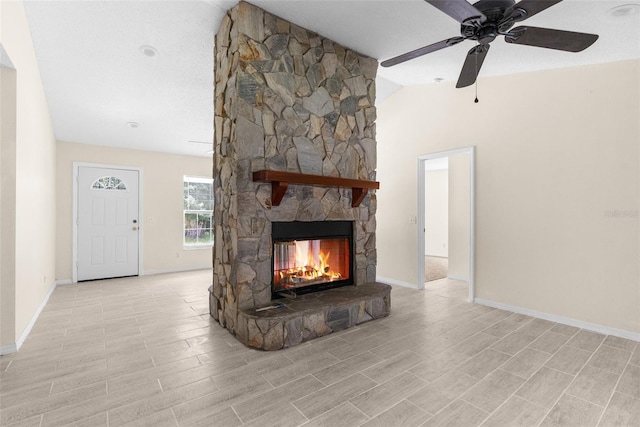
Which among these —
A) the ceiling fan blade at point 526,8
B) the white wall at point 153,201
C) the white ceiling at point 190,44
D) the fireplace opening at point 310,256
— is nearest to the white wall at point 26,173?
the white ceiling at point 190,44

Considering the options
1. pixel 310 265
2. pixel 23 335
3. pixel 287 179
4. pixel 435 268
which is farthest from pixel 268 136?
pixel 435 268

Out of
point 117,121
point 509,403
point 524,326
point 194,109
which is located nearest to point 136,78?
point 194,109

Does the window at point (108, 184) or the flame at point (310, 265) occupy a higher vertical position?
the window at point (108, 184)

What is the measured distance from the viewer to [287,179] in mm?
2762

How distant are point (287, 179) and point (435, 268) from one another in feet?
16.8

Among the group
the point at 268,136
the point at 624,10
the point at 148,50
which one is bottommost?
the point at 268,136

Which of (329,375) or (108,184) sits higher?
(108,184)

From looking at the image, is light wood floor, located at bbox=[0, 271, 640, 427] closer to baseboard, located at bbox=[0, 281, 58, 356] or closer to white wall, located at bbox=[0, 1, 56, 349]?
baseboard, located at bbox=[0, 281, 58, 356]

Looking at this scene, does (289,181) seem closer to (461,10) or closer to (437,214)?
(461,10)

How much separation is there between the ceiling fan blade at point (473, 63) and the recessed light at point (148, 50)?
9.59ft

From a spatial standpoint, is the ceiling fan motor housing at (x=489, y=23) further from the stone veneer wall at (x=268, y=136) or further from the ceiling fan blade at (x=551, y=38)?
the stone veneer wall at (x=268, y=136)

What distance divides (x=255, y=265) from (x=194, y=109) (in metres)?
2.79

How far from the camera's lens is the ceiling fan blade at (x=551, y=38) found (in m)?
1.93

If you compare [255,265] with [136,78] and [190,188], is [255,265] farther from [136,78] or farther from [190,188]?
[190,188]
